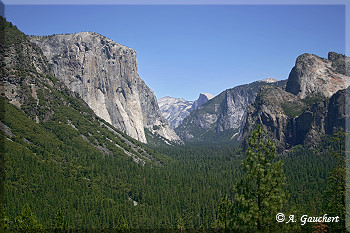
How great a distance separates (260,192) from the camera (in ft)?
111

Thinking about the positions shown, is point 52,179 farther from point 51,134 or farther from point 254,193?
point 254,193

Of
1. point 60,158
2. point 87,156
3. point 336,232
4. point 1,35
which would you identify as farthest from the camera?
point 1,35

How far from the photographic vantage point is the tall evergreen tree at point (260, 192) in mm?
33500

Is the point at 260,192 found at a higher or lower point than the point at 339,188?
lower

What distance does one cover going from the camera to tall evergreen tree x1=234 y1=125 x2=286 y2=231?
33500 millimetres

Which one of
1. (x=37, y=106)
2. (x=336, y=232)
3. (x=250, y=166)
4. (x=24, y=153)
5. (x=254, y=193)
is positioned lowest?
(x=336, y=232)

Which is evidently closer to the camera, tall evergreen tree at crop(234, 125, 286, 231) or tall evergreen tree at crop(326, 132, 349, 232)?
tall evergreen tree at crop(234, 125, 286, 231)

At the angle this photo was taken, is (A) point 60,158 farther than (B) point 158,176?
No

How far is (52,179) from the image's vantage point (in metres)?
131

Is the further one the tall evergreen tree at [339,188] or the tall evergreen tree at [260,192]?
the tall evergreen tree at [339,188]

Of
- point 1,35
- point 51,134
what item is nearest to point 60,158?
point 51,134

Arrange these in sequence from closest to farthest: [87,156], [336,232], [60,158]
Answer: [336,232]
[60,158]
[87,156]

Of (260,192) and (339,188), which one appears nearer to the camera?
(260,192)

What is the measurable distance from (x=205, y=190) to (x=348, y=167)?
405ft
